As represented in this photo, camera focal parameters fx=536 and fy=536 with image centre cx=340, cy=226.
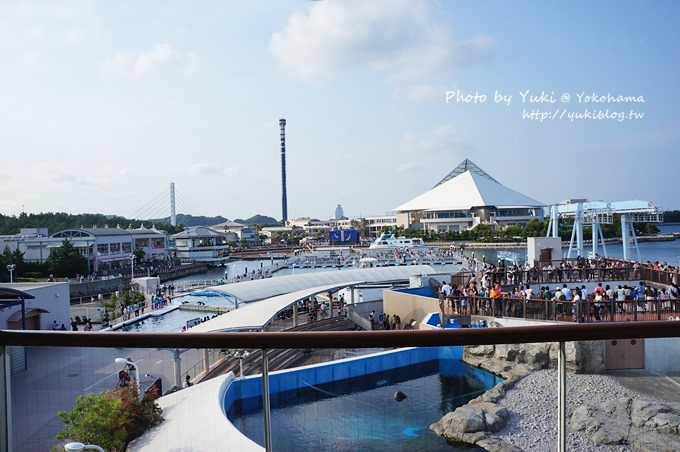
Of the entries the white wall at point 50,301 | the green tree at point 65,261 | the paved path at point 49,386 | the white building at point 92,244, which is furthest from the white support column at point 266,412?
the white building at point 92,244

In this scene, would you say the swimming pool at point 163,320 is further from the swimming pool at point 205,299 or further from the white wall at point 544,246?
the white wall at point 544,246

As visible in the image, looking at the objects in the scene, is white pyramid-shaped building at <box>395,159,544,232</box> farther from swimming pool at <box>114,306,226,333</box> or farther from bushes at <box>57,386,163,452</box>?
bushes at <box>57,386,163,452</box>

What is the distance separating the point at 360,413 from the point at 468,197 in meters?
48.4

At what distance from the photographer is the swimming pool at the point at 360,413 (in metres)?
1.04

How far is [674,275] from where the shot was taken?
305 inches

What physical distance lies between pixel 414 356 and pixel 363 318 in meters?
8.38

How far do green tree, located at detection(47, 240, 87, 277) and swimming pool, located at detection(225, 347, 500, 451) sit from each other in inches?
893

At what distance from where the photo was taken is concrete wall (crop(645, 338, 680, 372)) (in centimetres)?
108

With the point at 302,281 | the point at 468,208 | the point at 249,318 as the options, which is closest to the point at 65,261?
the point at 302,281

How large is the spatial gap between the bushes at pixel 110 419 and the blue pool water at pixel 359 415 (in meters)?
0.25

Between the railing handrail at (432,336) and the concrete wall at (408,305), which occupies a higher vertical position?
the railing handrail at (432,336)

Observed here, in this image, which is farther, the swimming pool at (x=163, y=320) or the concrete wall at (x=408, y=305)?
the swimming pool at (x=163, y=320)

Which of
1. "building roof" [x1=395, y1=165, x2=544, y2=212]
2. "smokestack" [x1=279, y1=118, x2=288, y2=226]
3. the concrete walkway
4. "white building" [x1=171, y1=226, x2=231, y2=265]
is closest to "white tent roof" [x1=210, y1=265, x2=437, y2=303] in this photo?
the concrete walkway

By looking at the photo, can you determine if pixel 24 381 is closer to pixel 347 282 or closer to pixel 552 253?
pixel 347 282
